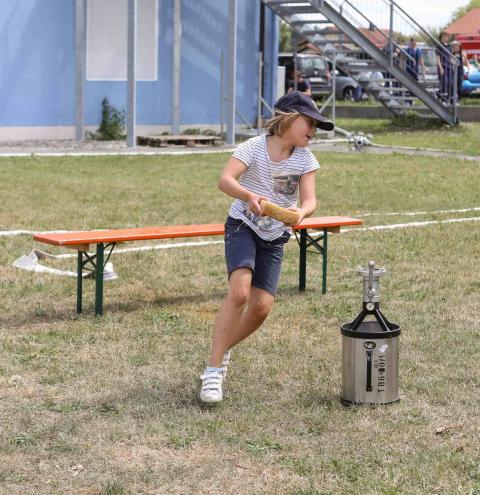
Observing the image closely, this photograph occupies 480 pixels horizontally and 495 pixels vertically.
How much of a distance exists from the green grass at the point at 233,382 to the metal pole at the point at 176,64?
1199 centimetres

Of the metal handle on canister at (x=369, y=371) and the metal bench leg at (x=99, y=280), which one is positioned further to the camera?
the metal bench leg at (x=99, y=280)

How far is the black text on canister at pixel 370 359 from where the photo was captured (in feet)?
18.7

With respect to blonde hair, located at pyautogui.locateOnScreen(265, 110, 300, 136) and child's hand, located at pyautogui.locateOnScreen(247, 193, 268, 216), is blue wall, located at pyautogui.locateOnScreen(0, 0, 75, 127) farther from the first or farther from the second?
child's hand, located at pyautogui.locateOnScreen(247, 193, 268, 216)

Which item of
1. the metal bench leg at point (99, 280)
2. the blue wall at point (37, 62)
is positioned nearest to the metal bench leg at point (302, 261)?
the metal bench leg at point (99, 280)

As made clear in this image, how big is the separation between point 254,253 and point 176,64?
710 inches

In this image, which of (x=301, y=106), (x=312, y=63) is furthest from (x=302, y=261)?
(x=312, y=63)

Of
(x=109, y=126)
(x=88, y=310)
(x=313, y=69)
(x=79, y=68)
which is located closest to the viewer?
(x=88, y=310)

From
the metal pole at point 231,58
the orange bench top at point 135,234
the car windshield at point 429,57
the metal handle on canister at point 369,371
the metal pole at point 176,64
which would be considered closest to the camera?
the metal handle on canister at point 369,371

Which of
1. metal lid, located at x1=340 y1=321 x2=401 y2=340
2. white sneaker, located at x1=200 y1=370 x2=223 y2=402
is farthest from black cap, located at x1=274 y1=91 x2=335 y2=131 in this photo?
white sneaker, located at x1=200 y1=370 x2=223 y2=402

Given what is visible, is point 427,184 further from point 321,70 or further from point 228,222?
point 321,70

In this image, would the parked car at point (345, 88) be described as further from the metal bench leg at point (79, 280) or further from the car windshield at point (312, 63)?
the metal bench leg at point (79, 280)

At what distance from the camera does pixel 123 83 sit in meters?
22.8

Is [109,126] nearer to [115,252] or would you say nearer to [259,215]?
[115,252]

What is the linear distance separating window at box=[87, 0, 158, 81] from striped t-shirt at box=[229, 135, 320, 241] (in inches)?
661
